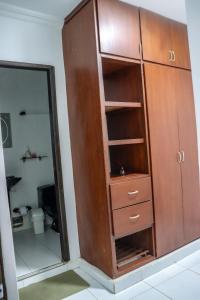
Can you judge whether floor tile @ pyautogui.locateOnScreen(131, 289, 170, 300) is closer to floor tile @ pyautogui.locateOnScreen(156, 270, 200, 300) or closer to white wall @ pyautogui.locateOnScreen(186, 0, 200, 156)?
floor tile @ pyautogui.locateOnScreen(156, 270, 200, 300)

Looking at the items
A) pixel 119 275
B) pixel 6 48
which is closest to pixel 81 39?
pixel 6 48

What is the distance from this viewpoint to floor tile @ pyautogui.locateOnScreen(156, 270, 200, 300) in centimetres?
173

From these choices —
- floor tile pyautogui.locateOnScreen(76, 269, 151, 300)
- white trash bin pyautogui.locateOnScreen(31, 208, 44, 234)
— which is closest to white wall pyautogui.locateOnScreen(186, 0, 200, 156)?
floor tile pyautogui.locateOnScreen(76, 269, 151, 300)

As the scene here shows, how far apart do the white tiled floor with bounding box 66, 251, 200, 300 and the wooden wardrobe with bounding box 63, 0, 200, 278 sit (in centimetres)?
16

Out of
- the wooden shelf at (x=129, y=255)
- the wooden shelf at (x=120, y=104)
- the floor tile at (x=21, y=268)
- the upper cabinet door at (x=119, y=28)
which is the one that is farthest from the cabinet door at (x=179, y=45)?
the floor tile at (x=21, y=268)

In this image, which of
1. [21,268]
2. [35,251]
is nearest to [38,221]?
[35,251]

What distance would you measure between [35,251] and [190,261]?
5.37 feet

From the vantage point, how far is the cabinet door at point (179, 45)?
2260 millimetres

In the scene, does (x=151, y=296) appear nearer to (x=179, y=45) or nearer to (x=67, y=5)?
(x=179, y=45)

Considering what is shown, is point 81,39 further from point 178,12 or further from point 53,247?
point 53,247

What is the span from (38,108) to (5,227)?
8.34 ft

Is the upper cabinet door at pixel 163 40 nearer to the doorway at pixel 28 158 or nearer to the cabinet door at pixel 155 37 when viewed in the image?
the cabinet door at pixel 155 37

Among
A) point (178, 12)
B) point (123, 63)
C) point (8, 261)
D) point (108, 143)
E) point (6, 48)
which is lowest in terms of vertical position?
point (8, 261)

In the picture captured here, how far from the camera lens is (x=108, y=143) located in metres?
1.85
